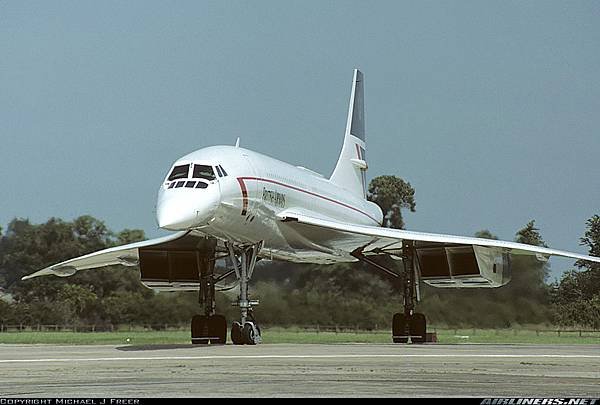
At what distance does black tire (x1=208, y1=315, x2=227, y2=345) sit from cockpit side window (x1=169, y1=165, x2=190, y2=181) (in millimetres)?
4550

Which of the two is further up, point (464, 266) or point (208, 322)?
point (464, 266)

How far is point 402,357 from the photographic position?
16391 mm

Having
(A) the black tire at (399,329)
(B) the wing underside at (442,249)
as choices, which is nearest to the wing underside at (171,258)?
(B) the wing underside at (442,249)

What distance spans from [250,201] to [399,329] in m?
6.47

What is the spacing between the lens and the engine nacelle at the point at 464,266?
85.1 ft

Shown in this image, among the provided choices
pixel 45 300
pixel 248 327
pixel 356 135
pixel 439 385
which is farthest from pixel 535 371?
pixel 45 300

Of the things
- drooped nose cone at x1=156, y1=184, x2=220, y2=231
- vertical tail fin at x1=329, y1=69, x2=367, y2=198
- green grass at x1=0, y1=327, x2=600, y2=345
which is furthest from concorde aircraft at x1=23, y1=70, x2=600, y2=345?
vertical tail fin at x1=329, y1=69, x2=367, y2=198

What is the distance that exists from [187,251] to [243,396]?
53.5ft

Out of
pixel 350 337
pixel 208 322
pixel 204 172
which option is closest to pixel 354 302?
pixel 350 337

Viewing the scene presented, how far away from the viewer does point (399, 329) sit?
27.2m

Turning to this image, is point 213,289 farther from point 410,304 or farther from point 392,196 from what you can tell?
point 392,196

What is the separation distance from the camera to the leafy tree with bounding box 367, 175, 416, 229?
44.2 metres

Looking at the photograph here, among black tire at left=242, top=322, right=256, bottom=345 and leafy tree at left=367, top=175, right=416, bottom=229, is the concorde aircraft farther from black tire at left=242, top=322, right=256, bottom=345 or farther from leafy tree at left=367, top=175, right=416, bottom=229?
leafy tree at left=367, top=175, right=416, bottom=229

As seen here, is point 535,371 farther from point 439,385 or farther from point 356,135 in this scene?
point 356,135
